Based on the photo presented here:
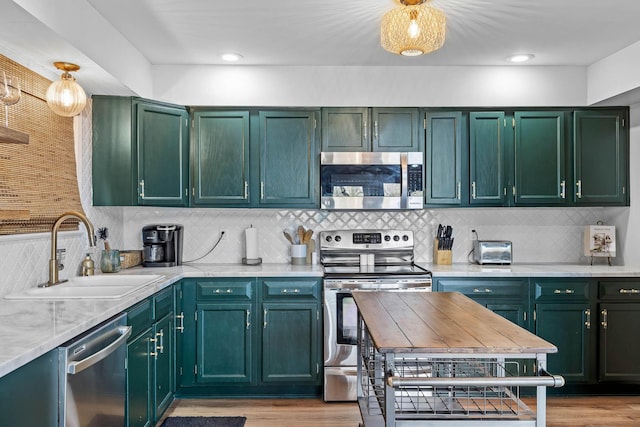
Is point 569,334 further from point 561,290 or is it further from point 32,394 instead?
point 32,394

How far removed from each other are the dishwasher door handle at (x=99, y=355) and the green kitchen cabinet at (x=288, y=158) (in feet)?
5.56

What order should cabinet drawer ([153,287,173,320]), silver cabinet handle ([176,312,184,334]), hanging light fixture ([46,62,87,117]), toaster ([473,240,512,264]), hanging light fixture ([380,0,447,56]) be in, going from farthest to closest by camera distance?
toaster ([473,240,512,264])
silver cabinet handle ([176,312,184,334])
cabinet drawer ([153,287,173,320])
hanging light fixture ([46,62,87,117])
hanging light fixture ([380,0,447,56])

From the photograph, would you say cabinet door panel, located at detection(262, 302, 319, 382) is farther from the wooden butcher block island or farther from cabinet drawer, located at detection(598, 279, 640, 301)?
cabinet drawer, located at detection(598, 279, 640, 301)

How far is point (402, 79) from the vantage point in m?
3.94

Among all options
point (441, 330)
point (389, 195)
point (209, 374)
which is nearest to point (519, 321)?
point (389, 195)

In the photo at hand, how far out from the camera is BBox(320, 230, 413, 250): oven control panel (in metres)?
4.04

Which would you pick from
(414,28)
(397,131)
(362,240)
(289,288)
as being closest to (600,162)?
(397,131)

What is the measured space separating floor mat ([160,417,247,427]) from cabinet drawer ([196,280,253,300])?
2.67 ft

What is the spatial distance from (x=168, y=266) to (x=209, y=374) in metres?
0.90

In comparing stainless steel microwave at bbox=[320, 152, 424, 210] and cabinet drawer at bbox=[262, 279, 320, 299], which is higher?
stainless steel microwave at bbox=[320, 152, 424, 210]

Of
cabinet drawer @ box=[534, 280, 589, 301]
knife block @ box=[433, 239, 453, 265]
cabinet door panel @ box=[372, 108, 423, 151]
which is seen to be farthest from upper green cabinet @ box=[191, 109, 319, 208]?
cabinet drawer @ box=[534, 280, 589, 301]

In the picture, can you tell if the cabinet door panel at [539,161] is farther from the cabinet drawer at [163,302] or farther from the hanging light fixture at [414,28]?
the cabinet drawer at [163,302]

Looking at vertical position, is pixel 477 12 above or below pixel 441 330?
above

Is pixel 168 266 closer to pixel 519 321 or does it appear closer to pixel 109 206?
pixel 109 206
